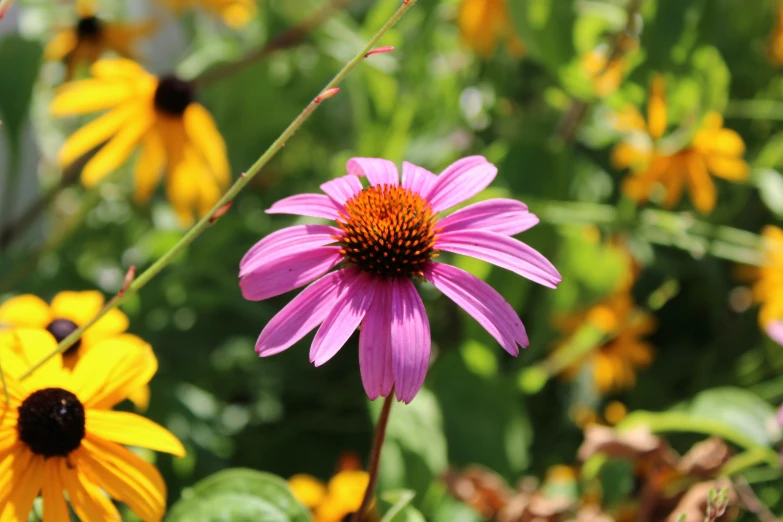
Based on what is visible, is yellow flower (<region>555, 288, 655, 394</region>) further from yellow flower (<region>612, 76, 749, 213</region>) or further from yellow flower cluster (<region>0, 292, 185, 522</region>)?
yellow flower cluster (<region>0, 292, 185, 522</region>)

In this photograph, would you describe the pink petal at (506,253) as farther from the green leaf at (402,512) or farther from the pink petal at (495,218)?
the green leaf at (402,512)

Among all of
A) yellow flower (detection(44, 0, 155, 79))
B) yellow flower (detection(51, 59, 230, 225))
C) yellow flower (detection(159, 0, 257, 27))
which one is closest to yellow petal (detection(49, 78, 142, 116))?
yellow flower (detection(51, 59, 230, 225))

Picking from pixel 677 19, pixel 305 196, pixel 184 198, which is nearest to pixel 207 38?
pixel 184 198

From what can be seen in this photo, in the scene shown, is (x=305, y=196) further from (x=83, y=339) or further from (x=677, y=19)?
(x=677, y=19)

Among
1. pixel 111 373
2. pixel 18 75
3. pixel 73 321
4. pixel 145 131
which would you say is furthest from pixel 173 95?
pixel 111 373

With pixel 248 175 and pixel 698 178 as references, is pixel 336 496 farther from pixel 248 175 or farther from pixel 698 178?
pixel 698 178

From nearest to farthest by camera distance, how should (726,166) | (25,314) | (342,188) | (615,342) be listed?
(342,188) < (25,314) < (726,166) < (615,342)
